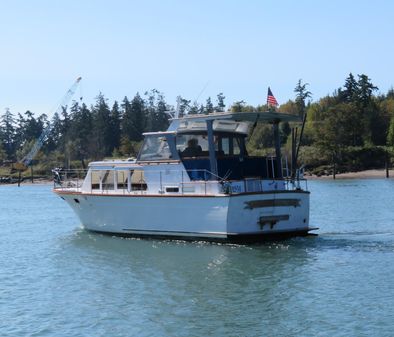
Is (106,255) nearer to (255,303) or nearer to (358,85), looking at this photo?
(255,303)

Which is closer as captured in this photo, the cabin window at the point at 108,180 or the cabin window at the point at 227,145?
the cabin window at the point at 227,145

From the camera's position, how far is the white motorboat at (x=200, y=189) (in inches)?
967

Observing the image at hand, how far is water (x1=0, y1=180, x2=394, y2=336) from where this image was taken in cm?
1500

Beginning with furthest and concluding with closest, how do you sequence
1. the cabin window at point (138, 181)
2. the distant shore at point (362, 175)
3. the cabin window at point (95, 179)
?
the distant shore at point (362, 175), the cabin window at point (95, 179), the cabin window at point (138, 181)

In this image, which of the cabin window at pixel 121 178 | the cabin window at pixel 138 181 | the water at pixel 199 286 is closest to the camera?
the water at pixel 199 286

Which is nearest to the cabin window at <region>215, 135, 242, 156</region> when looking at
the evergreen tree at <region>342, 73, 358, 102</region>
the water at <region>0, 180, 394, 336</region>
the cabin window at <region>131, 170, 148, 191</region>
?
the cabin window at <region>131, 170, 148, 191</region>


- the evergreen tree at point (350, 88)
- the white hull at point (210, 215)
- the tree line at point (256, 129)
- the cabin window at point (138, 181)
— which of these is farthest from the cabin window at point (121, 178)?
the evergreen tree at point (350, 88)

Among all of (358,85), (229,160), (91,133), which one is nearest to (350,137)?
(358,85)

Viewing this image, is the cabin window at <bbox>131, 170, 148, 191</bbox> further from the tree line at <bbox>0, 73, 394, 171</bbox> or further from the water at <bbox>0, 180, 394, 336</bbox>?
the tree line at <bbox>0, 73, 394, 171</bbox>

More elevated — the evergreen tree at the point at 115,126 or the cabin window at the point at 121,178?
the evergreen tree at the point at 115,126

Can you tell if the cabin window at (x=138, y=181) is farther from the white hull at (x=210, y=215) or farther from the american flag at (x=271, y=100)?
the american flag at (x=271, y=100)

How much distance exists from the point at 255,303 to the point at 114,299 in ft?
12.4

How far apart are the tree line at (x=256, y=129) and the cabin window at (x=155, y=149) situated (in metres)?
35.5

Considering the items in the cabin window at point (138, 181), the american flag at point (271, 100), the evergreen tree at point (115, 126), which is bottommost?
the cabin window at point (138, 181)
